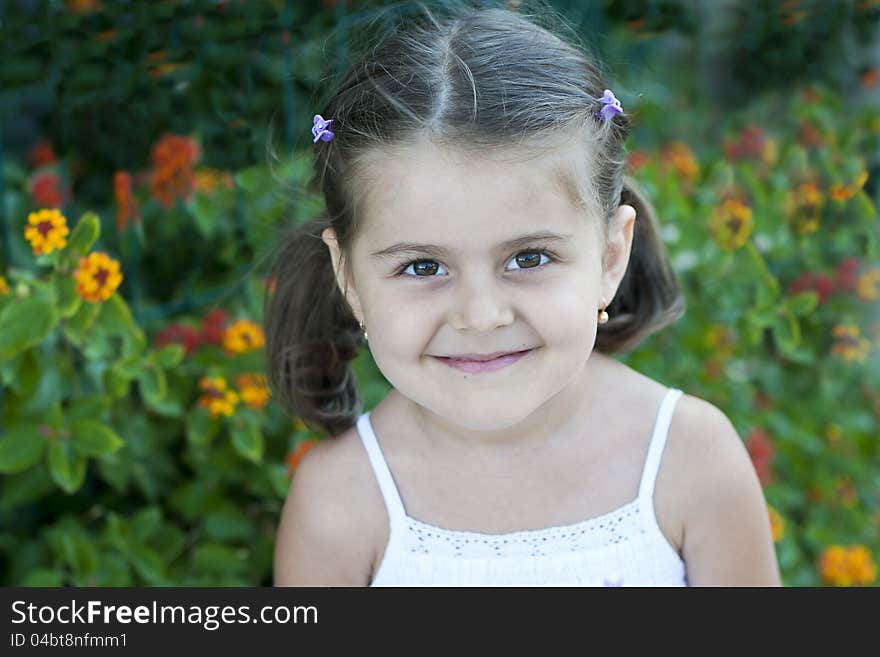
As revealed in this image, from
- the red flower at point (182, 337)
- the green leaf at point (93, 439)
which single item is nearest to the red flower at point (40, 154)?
the red flower at point (182, 337)

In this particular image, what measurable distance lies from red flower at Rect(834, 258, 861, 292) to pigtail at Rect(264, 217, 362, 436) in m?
1.39

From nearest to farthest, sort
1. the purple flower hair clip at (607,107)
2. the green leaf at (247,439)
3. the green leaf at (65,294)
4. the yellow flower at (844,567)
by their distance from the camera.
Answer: the purple flower hair clip at (607,107), the green leaf at (65,294), the green leaf at (247,439), the yellow flower at (844,567)

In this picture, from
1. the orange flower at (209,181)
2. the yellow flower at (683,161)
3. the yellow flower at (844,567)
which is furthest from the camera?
the yellow flower at (683,161)

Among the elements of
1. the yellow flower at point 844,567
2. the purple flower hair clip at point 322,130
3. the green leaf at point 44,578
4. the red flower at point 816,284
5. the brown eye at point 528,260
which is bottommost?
the yellow flower at point 844,567

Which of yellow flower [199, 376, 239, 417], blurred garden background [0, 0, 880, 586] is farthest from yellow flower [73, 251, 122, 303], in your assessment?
yellow flower [199, 376, 239, 417]

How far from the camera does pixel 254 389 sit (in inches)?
74.1

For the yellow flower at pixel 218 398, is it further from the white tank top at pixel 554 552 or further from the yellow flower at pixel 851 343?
the yellow flower at pixel 851 343

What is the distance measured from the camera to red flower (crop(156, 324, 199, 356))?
6.42 feet

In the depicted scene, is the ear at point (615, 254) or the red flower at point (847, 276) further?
the red flower at point (847, 276)

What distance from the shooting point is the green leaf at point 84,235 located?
63.2 inches

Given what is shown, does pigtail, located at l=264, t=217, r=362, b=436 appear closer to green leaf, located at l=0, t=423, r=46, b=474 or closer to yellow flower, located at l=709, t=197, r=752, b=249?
green leaf, located at l=0, t=423, r=46, b=474

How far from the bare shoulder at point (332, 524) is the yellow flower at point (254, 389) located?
12.3 inches

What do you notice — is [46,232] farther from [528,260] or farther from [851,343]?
[851,343]

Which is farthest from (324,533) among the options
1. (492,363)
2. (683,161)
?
(683,161)
